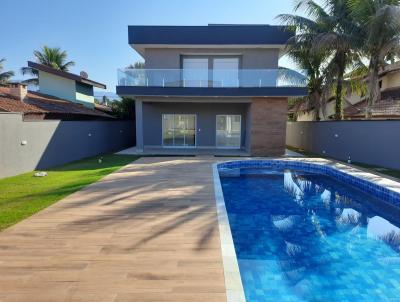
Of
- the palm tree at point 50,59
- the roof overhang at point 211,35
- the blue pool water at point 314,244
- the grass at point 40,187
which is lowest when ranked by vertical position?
the blue pool water at point 314,244

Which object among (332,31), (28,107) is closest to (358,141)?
(332,31)

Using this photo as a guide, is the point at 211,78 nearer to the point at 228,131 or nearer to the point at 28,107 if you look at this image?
the point at 228,131

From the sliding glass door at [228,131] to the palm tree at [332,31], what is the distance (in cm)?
590

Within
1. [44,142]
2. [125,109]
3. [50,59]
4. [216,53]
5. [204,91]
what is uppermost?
[50,59]

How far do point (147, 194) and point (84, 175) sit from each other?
3.58 meters

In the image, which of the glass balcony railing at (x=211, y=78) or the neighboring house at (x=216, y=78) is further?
the neighboring house at (x=216, y=78)

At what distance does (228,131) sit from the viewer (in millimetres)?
18859

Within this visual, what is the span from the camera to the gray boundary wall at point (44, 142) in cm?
963

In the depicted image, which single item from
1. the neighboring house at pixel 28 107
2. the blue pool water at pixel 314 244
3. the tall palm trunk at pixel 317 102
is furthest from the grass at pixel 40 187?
the tall palm trunk at pixel 317 102

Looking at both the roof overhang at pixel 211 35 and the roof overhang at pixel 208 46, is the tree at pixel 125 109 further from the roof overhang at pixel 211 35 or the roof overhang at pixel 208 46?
the roof overhang at pixel 211 35

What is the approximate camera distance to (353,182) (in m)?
10.0

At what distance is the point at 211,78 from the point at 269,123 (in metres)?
3.89

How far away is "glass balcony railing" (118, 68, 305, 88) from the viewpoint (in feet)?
49.0

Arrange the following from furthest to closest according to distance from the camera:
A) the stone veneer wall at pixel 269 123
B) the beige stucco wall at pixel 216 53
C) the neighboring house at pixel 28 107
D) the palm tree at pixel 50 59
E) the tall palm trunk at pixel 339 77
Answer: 1. the palm tree at pixel 50 59
2. the beige stucco wall at pixel 216 53
3. the tall palm trunk at pixel 339 77
4. the stone veneer wall at pixel 269 123
5. the neighboring house at pixel 28 107
